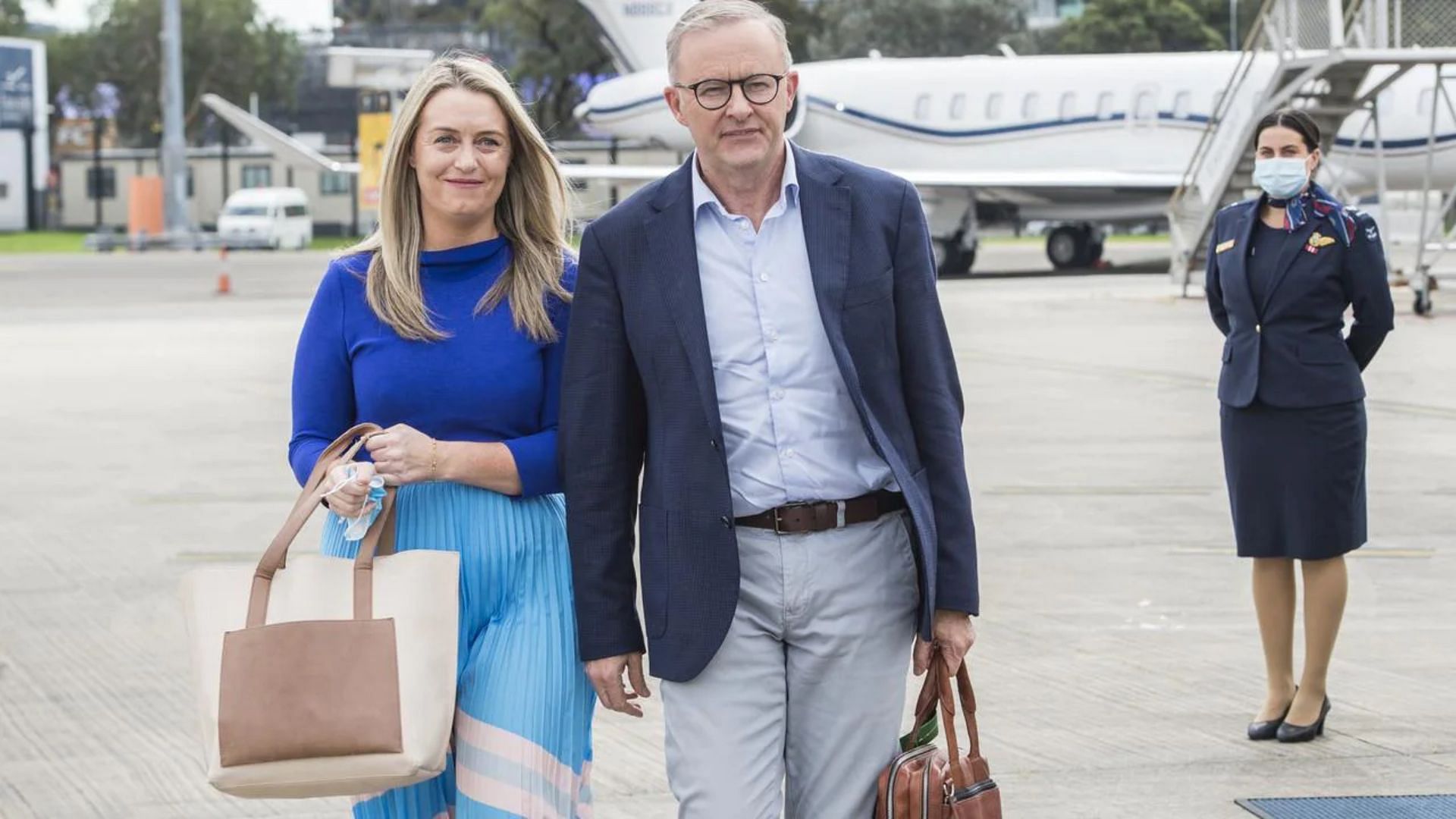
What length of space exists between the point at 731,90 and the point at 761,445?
603 millimetres

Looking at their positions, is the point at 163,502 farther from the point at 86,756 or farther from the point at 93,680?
the point at 86,756

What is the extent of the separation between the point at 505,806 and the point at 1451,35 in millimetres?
23861

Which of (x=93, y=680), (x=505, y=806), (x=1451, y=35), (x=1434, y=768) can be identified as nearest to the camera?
(x=505, y=806)

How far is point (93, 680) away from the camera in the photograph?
21.9ft

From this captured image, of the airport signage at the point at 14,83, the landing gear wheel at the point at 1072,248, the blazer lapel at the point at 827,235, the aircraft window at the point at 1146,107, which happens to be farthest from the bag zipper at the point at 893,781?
the airport signage at the point at 14,83

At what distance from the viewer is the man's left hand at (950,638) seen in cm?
346

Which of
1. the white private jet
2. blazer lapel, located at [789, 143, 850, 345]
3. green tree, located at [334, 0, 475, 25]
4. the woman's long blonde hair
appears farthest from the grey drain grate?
green tree, located at [334, 0, 475, 25]

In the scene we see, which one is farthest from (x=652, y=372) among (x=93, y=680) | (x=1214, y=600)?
(x=1214, y=600)

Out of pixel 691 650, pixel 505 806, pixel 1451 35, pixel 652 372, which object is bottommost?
pixel 505 806

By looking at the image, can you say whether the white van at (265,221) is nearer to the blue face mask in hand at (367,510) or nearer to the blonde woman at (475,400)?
the blonde woman at (475,400)

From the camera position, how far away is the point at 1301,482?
226 inches

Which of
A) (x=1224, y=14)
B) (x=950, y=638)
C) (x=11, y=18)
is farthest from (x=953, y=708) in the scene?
(x=11, y=18)

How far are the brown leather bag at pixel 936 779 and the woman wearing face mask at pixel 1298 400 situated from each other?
101 inches

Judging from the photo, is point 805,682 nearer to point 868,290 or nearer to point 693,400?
point 693,400
